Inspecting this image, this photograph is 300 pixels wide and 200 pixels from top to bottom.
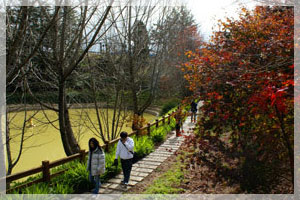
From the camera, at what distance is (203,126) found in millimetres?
4402

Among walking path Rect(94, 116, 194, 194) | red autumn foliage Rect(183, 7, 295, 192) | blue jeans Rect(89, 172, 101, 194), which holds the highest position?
red autumn foliage Rect(183, 7, 295, 192)

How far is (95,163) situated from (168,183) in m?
1.79

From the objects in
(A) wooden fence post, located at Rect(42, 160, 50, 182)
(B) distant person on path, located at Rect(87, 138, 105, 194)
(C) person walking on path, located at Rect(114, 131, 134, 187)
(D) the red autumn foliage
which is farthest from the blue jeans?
(D) the red autumn foliage

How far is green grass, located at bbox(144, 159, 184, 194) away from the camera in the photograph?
17.8 feet

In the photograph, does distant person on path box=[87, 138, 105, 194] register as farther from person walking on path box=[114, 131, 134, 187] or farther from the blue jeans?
person walking on path box=[114, 131, 134, 187]

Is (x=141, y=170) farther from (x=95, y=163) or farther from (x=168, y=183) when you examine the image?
(x=95, y=163)

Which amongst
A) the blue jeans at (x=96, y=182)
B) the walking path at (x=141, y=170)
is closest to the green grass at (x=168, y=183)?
the walking path at (x=141, y=170)

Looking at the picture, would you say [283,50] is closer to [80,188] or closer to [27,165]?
[80,188]

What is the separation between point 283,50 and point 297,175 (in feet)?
5.91

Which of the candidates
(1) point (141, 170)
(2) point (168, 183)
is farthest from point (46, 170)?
(2) point (168, 183)

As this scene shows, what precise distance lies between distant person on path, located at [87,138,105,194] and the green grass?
3.56ft

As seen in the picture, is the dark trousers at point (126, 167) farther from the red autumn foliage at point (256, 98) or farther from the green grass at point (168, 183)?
the red autumn foliage at point (256, 98)

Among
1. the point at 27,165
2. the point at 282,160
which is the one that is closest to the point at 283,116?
the point at 282,160

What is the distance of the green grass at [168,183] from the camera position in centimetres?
542
